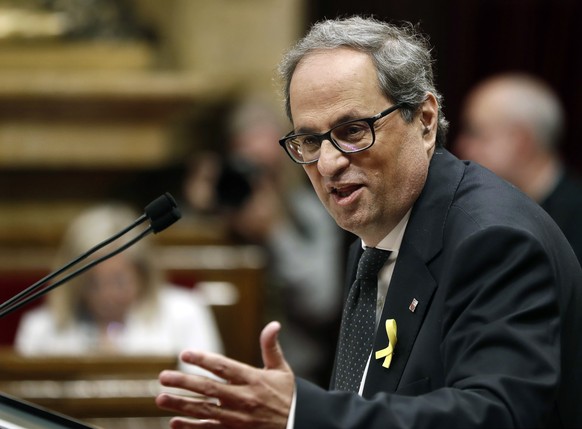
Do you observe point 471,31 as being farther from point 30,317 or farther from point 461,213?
point 461,213

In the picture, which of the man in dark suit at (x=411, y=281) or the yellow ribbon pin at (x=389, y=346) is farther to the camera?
the yellow ribbon pin at (x=389, y=346)

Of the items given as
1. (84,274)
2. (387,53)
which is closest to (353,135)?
(387,53)

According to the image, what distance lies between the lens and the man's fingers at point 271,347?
6.14ft

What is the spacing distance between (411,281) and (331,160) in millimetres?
253

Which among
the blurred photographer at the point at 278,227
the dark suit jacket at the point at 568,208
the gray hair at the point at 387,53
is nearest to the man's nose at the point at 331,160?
the gray hair at the point at 387,53

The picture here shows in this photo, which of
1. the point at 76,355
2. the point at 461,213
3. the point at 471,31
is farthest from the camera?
the point at 471,31

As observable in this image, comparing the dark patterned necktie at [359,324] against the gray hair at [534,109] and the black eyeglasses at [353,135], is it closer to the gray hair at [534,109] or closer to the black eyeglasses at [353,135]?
the black eyeglasses at [353,135]

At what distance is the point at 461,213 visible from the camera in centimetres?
214

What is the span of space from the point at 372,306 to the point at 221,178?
280 cm

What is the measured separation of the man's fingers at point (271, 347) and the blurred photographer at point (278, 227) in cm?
318

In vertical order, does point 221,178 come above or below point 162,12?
below

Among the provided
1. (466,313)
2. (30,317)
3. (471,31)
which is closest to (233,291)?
(30,317)

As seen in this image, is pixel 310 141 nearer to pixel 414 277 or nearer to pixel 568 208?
pixel 414 277

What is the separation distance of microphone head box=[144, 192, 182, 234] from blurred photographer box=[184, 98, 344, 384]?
9.08ft
